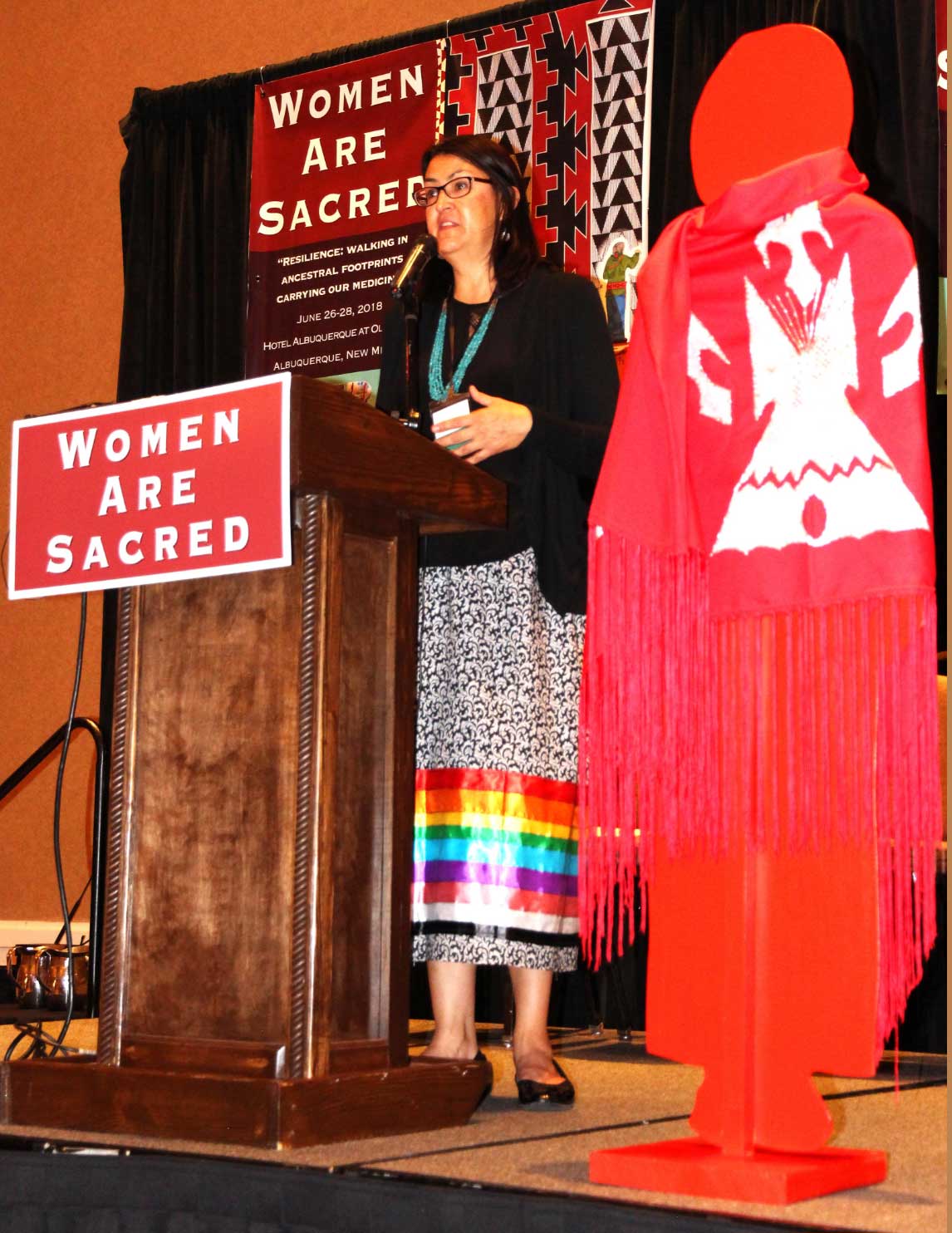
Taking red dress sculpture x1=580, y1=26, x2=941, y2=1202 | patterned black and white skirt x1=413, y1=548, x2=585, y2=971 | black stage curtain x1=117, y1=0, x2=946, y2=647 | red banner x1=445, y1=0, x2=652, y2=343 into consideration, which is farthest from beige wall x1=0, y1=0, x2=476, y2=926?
red dress sculpture x1=580, y1=26, x2=941, y2=1202

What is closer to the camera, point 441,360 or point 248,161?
point 441,360

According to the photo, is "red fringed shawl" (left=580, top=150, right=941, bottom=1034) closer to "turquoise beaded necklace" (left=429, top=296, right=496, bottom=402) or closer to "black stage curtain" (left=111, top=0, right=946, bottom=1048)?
"turquoise beaded necklace" (left=429, top=296, right=496, bottom=402)

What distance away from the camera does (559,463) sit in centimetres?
234

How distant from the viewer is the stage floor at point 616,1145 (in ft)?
5.02

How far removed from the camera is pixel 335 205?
486 cm

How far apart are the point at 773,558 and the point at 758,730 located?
19 cm

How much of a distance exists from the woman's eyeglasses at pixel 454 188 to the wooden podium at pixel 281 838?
0.55 metres

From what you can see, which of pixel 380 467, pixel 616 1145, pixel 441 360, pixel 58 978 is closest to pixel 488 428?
pixel 380 467

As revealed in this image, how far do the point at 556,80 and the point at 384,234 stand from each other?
70 cm

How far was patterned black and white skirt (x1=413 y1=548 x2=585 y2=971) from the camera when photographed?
2307mm

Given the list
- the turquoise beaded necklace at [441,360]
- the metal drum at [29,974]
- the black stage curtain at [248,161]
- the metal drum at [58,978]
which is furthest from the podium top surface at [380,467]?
the metal drum at [29,974]

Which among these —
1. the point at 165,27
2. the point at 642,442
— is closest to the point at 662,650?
the point at 642,442

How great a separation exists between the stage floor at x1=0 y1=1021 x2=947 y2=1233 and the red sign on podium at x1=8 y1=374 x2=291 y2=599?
685 millimetres

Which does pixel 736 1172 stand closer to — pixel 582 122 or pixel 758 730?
pixel 758 730
